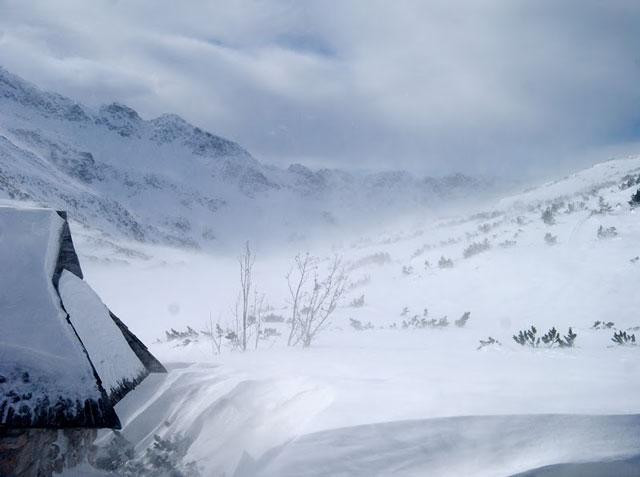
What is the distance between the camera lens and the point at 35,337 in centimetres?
328

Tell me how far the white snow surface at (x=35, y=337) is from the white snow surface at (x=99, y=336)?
0.72 ft

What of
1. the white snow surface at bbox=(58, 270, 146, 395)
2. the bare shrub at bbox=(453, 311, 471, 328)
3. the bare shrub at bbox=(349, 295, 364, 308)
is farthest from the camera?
the bare shrub at bbox=(349, 295, 364, 308)

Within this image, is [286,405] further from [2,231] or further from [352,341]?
[352,341]

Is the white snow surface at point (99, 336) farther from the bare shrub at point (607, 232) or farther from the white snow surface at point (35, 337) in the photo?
the bare shrub at point (607, 232)

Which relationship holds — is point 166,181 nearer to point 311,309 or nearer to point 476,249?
point 476,249

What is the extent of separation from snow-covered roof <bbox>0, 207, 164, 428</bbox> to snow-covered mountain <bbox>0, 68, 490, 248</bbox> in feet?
146

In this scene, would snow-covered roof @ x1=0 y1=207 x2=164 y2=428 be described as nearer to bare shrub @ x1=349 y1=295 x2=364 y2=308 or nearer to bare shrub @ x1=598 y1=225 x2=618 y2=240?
bare shrub @ x1=349 y1=295 x2=364 y2=308

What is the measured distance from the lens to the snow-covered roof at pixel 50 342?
305 cm

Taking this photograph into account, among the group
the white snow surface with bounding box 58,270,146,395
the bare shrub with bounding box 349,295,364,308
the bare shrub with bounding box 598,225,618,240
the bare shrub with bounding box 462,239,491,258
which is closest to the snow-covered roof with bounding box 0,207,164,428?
the white snow surface with bounding box 58,270,146,395

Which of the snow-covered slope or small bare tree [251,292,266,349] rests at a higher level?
the snow-covered slope

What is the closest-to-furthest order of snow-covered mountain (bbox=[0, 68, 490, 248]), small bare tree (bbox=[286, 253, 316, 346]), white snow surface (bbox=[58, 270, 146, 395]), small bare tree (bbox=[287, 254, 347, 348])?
white snow surface (bbox=[58, 270, 146, 395]) → small bare tree (bbox=[287, 254, 347, 348]) → small bare tree (bbox=[286, 253, 316, 346]) → snow-covered mountain (bbox=[0, 68, 490, 248])

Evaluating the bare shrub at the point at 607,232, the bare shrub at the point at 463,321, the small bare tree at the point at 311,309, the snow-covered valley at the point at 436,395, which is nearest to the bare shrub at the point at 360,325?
the snow-covered valley at the point at 436,395

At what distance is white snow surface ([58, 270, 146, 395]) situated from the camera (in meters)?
3.66

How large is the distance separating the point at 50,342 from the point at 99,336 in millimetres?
664
